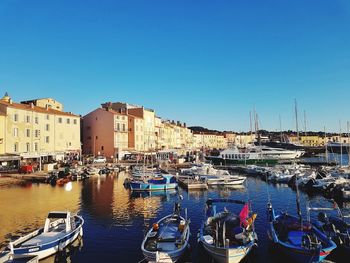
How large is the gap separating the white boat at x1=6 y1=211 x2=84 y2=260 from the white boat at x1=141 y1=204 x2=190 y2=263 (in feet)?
18.0

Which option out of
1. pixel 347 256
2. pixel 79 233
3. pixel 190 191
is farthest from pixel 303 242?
pixel 190 191

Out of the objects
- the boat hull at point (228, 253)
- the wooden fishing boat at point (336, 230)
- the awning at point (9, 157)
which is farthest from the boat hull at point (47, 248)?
the awning at point (9, 157)

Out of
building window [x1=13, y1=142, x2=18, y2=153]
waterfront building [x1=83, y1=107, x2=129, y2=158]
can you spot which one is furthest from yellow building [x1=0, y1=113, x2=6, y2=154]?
waterfront building [x1=83, y1=107, x2=129, y2=158]

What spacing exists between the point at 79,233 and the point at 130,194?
19102 mm

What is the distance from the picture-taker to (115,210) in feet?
104

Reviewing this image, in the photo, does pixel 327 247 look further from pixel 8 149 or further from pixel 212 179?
pixel 8 149

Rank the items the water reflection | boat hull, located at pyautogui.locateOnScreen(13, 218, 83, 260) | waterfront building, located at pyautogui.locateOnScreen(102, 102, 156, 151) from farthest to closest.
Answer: waterfront building, located at pyautogui.locateOnScreen(102, 102, 156, 151) < the water reflection < boat hull, located at pyautogui.locateOnScreen(13, 218, 83, 260)

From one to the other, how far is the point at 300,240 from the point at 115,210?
19.1 metres

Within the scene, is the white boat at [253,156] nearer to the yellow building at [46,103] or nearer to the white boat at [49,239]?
the yellow building at [46,103]

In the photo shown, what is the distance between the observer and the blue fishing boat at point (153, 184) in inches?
1738

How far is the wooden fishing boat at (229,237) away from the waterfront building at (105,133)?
63.4 m

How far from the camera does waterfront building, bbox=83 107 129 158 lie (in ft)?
275

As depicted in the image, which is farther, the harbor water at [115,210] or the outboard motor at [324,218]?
the outboard motor at [324,218]

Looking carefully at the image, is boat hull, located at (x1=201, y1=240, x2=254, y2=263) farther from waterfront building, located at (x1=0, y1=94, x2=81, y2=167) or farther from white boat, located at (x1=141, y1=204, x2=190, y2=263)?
waterfront building, located at (x1=0, y1=94, x2=81, y2=167)
